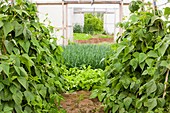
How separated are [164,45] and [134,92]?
0.44 metres

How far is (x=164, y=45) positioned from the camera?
151 cm

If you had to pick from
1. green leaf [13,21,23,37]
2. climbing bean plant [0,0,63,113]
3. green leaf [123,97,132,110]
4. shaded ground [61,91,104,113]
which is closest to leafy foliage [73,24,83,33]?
shaded ground [61,91,104,113]

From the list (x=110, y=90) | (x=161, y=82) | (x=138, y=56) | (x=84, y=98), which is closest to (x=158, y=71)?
(x=161, y=82)

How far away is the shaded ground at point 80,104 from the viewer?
2232mm

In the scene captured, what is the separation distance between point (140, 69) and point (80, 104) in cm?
65

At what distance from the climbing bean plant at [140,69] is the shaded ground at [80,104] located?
19 centimetres

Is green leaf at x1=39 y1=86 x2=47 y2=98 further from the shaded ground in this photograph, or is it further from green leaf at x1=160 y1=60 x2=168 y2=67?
green leaf at x1=160 y1=60 x2=168 y2=67

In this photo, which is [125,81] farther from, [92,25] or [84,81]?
[92,25]

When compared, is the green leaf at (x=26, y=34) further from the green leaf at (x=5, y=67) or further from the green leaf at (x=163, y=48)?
the green leaf at (x=163, y=48)

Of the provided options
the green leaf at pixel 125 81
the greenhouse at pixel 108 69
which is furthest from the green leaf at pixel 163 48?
the green leaf at pixel 125 81

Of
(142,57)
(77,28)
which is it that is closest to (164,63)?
(142,57)

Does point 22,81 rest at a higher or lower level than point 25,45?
lower

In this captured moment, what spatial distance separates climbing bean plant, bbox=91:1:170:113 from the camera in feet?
5.08

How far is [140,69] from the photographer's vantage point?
1.89 metres
